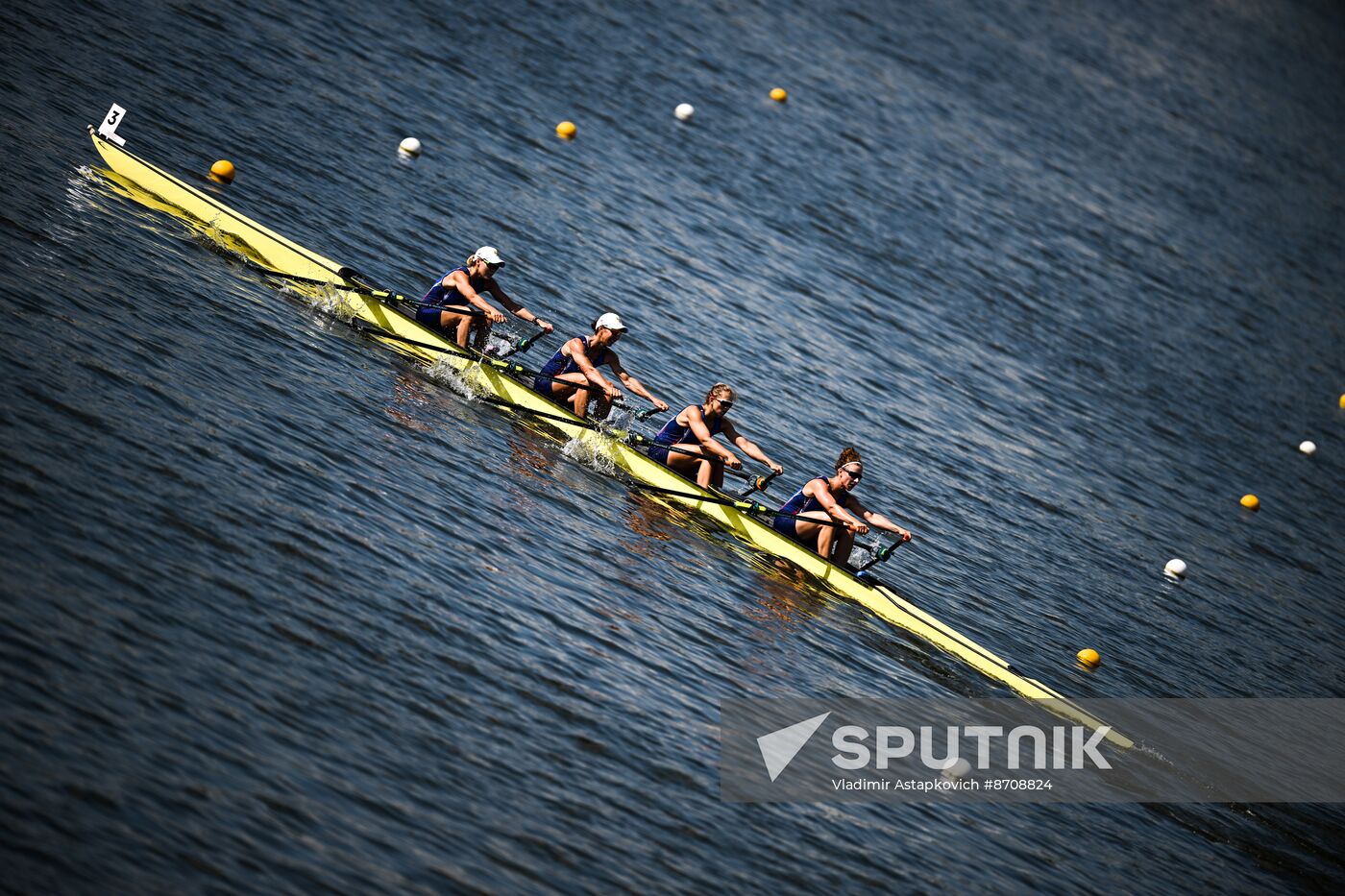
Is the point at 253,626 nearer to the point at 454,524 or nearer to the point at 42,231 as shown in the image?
the point at 454,524

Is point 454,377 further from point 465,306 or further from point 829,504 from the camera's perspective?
point 829,504

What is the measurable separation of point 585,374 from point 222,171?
7511 millimetres

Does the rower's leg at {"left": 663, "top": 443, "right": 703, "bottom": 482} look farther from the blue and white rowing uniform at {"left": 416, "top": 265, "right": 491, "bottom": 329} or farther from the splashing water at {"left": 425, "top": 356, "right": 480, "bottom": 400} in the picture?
the blue and white rowing uniform at {"left": 416, "top": 265, "right": 491, "bottom": 329}

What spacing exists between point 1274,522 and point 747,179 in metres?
14.3

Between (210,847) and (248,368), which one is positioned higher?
(248,368)

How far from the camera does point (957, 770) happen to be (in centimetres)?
1264

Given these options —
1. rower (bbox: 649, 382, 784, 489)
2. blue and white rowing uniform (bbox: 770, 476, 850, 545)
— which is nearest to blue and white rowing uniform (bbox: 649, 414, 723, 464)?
rower (bbox: 649, 382, 784, 489)

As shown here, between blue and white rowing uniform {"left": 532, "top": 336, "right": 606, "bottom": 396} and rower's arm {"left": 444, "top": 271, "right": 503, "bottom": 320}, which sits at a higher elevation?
rower's arm {"left": 444, "top": 271, "right": 503, "bottom": 320}

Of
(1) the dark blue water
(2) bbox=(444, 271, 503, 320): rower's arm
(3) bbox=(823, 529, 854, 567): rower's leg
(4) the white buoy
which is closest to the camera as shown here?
(1) the dark blue water

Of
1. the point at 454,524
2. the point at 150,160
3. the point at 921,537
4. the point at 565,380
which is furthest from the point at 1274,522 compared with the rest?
the point at 150,160

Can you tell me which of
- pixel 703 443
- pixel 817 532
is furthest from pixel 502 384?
pixel 817 532

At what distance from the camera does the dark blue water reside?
9.12m

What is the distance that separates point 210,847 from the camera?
25.4 ft

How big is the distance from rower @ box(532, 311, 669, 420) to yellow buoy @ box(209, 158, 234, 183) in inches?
264
